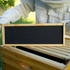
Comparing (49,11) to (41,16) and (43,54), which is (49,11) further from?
(43,54)

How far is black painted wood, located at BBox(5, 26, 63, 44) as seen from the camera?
510 mm

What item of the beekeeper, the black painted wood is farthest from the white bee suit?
the black painted wood

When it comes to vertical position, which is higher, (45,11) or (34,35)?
(45,11)

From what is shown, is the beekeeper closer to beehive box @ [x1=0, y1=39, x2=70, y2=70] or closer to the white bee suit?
the white bee suit

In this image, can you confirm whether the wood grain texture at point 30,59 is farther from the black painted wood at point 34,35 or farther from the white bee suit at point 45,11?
the white bee suit at point 45,11

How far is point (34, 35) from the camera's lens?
1.71ft

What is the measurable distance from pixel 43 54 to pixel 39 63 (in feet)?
0.30

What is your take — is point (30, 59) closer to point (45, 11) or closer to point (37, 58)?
point (37, 58)

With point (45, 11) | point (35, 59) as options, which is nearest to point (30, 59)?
point (35, 59)

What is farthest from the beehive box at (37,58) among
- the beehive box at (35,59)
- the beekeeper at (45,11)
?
the beekeeper at (45,11)

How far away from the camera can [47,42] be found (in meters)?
0.52

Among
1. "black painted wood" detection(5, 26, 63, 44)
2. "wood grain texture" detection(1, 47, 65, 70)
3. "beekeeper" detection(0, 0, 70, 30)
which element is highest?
"beekeeper" detection(0, 0, 70, 30)

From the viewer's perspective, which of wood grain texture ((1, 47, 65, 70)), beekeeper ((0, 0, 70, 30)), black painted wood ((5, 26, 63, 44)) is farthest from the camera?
beekeeper ((0, 0, 70, 30))

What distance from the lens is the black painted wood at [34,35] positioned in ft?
1.67
